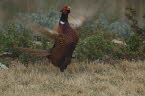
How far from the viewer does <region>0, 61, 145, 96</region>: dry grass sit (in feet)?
18.9

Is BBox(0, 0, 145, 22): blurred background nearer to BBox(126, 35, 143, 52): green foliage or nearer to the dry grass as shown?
BBox(126, 35, 143, 52): green foliage

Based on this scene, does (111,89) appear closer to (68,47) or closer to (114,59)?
(68,47)

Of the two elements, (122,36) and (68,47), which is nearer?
(68,47)

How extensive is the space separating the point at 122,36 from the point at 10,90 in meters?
6.81

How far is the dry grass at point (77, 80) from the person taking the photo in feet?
18.9

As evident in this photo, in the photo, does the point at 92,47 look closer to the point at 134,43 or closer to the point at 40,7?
the point at 134,43

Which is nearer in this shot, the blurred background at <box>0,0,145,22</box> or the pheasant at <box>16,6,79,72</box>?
the pheasant at <box>16,6,79,72</box>

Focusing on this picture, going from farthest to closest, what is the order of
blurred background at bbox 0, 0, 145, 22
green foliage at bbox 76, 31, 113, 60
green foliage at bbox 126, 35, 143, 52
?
blurred background at bbox 0, 0, 145, 22, green foliage at bbox 126, 35, 143, 52, green foliage at bbox 76, 31, 113, 60

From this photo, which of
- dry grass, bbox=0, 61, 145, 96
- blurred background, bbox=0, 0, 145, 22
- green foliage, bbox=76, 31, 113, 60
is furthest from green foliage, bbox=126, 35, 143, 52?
blurred background, bbox=0, 0, 145, 22

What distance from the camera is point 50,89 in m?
5.94

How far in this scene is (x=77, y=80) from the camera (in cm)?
634

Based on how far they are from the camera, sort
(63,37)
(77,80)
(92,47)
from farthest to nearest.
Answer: (92,47)
(63,37)
(77,80)

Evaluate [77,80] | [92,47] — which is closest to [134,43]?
[92,47]

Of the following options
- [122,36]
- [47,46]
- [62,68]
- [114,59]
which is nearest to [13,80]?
[62,68]
